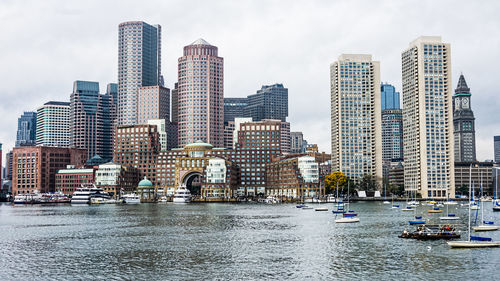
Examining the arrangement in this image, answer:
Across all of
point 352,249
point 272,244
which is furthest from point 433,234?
point 272,244

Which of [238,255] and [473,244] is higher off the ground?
[473,244]

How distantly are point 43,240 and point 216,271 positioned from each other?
2044 inches

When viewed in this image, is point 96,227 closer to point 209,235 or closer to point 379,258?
point 209,235

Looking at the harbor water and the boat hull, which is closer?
the harbor water

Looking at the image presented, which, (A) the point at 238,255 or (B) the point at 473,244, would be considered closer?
(A) the point at 238,255

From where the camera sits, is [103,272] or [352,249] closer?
[103,272]

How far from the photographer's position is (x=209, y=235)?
11581cm

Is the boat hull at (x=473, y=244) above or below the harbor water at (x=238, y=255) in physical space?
above

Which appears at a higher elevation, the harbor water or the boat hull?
the boat hull

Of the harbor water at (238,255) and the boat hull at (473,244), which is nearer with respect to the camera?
the harbor water at (238,255)

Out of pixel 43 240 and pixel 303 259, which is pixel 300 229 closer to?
pixel 303 259

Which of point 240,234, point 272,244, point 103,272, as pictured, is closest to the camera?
point 103,272

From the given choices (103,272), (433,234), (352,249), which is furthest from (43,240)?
(433,234)

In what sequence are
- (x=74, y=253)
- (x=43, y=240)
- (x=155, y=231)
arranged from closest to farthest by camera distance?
(x=74, y=253) → (x=43, y=240) → (x=155, y=231)
